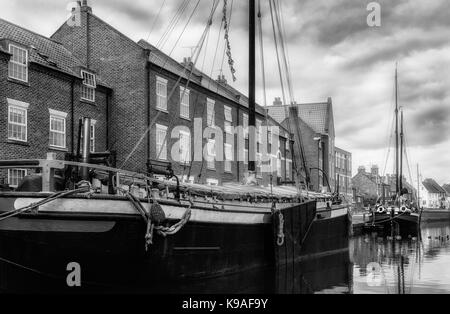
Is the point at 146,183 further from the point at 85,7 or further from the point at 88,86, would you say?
the point at 85,7

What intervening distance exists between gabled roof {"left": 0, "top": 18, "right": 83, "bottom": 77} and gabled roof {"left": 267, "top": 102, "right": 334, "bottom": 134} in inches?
1446

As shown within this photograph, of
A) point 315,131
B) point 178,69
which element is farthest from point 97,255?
point 315,131

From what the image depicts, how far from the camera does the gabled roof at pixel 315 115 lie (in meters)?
62.2

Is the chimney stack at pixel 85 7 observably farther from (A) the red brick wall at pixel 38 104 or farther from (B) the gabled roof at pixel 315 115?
(B) the gabled roof at pixel 315 115

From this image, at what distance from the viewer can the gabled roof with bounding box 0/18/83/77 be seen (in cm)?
2378

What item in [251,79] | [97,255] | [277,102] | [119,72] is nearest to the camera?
[97,255]

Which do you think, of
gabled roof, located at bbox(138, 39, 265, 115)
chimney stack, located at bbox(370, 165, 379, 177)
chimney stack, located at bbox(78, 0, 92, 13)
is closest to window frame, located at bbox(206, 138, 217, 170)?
gabled roof, located at bbox(138, 39, 265, 115)

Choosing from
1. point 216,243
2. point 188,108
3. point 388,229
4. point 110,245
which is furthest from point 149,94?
point 388,229

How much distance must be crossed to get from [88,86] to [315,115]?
4111 centimetres

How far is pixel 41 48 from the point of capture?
Answer: 2617cm

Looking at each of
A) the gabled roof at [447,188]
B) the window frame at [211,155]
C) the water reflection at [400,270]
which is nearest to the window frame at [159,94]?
the window frame at [211,155]

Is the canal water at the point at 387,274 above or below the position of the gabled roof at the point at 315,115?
below

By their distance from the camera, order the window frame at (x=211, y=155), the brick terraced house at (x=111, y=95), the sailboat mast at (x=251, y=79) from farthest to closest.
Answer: the window frame at (x=211, y=155), the brick terraced house at (x=111, y=95), the sailboat mast at (x=251, y=79)

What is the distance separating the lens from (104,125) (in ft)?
92.7
